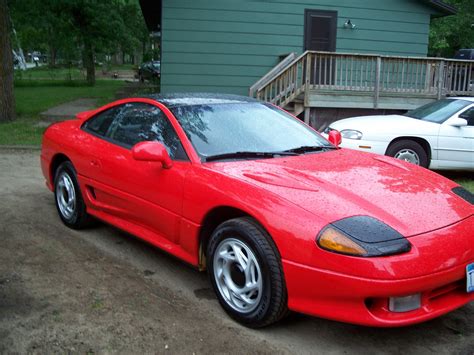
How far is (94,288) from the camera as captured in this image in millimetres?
3779

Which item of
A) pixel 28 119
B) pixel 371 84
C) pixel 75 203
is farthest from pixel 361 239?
pixel 28 119

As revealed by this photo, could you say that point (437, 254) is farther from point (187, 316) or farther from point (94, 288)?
point (94, 288)

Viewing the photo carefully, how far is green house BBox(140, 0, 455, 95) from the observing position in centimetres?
1287

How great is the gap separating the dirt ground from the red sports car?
23 centimetres

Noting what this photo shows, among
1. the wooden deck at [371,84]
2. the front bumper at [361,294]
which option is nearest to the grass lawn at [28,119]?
the wooden deck at [371,84]

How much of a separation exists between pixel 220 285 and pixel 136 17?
125 feet

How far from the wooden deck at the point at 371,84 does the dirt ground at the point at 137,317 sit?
7.51 metres

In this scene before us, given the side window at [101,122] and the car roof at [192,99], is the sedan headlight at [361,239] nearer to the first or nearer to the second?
the car roof at [192,99]

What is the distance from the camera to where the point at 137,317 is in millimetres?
3352

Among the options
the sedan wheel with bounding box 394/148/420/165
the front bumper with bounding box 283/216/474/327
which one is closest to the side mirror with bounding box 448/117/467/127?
the sedan wheel with bounding box 394/148/420/165

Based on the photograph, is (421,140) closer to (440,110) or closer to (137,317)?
(440,110)

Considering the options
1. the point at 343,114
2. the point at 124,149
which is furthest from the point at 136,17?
the point at 124,149

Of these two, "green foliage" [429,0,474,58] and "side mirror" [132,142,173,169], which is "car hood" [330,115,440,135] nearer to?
"side mirror" [132,142,173,169]

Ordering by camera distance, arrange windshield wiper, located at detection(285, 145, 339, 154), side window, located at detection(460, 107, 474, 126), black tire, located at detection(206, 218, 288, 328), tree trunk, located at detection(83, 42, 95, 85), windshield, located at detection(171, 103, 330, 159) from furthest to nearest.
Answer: tree trunk, located at detection(83, 42, 95, 85), side window, located at detection(460, 107, 474, 126), windshield wiper, located at detection(285, 145, 339, 154), windshield, located at detection(171, 103, 330, 159), black tire, located at detection(206, 218, 288, 328)
